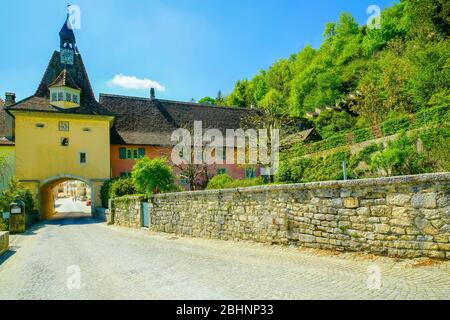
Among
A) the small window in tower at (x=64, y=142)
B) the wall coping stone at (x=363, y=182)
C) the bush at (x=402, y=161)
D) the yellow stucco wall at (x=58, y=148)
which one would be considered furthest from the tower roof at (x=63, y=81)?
the bush at (x=402, y=161)

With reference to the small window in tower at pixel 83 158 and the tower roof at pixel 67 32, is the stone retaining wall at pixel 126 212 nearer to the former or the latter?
the small window in tower at pixel 83 158

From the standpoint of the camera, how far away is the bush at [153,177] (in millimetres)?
18219

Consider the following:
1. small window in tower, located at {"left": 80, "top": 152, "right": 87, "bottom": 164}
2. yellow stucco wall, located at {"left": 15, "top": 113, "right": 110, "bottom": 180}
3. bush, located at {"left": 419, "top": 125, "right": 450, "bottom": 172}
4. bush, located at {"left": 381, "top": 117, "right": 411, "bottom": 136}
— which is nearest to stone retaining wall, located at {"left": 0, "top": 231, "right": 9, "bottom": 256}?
bush, located at {"left": 419, "top": 125, "right": 450, "bottom": 172}

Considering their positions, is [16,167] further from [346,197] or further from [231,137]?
[346,197]

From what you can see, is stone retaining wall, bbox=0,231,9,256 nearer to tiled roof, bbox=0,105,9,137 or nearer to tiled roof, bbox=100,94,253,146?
tiled roof, bbox=100,94,253,146

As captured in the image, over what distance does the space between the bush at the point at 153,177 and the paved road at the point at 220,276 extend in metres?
9.33

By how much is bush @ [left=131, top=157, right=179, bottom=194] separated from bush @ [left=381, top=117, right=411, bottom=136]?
1493 centimetres

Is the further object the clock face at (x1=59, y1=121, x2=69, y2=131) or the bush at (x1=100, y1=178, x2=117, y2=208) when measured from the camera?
the clock face at (x1=59, y1=121, x2=69, y2=131)

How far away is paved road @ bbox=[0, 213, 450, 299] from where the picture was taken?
A: 4.83 m

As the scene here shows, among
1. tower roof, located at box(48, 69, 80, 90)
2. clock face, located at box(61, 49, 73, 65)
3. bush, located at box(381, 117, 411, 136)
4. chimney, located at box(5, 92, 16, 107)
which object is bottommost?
bush, located at box(381, 117, 411, 136)

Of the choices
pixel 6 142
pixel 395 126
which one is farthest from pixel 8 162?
pixel 395 126

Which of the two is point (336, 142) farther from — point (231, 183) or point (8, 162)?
point (8, 162)

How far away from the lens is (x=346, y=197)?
7.01m
